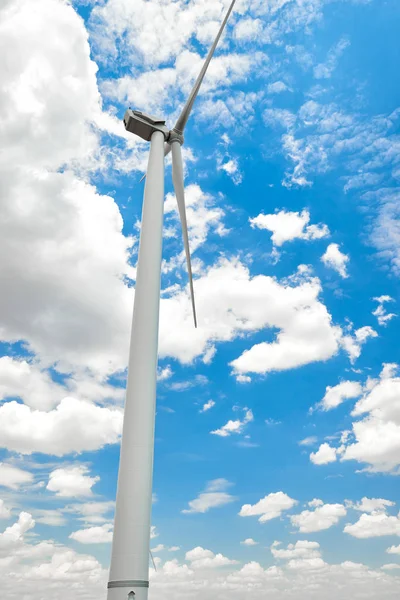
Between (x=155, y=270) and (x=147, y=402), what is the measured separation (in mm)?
6197

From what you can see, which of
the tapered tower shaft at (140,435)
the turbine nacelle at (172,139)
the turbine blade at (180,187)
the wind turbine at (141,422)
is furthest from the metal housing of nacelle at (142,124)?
the tapered tower shaft at (140,435)

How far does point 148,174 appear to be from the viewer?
2730cm

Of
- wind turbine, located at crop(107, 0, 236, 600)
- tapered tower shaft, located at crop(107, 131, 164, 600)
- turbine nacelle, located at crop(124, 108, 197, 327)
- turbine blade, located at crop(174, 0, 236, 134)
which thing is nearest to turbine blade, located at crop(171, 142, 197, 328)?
turbine nacelle, located at crop(124, 108, 197, 327)

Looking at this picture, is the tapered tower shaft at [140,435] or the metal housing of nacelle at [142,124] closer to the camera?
the tapered tower shaft at [140,435]

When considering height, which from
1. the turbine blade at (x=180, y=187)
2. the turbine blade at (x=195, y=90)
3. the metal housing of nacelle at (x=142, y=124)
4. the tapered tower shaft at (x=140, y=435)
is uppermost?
the turbine blade at (x=195, y=90)

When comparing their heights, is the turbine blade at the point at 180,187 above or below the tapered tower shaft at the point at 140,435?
above

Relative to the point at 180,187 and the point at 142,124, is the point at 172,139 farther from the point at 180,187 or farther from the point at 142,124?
the point at 180,187

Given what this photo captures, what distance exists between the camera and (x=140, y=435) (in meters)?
19.5

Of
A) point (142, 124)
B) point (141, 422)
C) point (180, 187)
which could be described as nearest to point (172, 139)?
point (142, 124)

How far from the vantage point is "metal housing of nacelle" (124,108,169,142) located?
30.6 m

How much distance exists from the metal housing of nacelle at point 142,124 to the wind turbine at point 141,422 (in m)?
3.54

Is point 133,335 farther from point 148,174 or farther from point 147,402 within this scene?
point 148,174

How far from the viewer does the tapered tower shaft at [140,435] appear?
1750 centimetres

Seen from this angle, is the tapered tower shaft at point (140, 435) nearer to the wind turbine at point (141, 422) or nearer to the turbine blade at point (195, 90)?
the wind turbine at point (141, 422)
